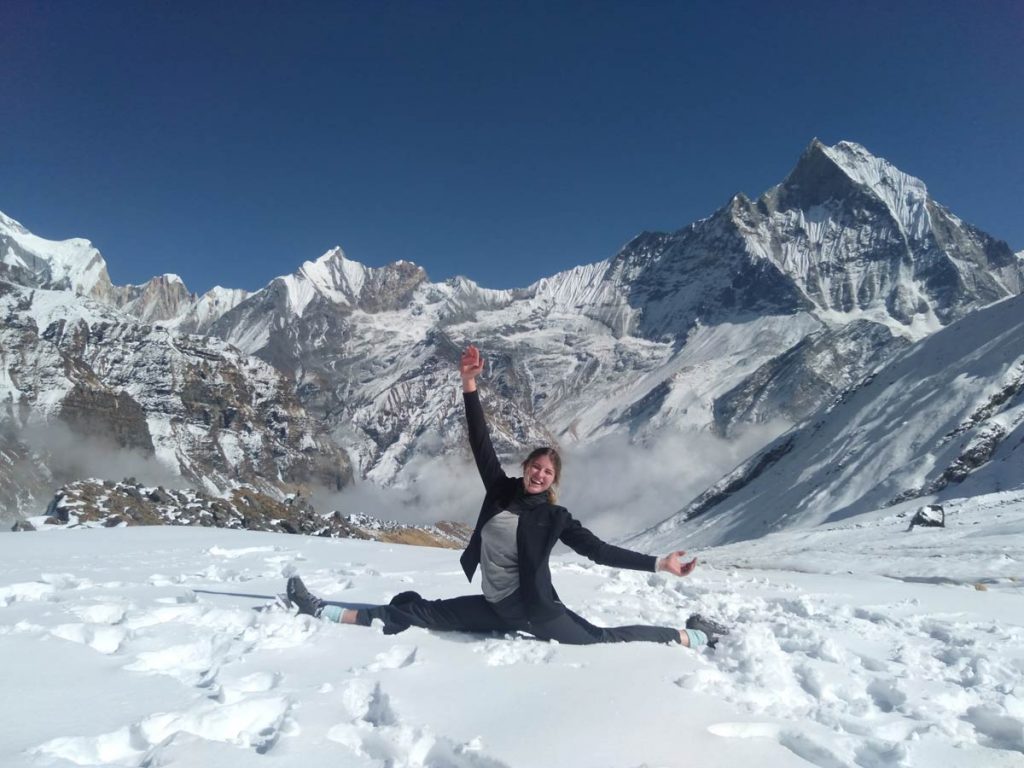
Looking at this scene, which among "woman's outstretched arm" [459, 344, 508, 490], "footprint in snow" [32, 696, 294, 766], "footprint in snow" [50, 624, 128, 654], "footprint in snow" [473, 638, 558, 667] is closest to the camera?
"footprint in snow" [32, 696, 294, 766]

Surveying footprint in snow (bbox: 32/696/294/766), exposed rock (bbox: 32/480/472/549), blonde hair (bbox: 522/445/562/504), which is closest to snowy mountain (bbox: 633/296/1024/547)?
exposed rock (bbox: 32/480/472/549)

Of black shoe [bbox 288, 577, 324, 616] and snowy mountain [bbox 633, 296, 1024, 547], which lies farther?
snowy mountain [bbox 633, 296, 1024, 547]

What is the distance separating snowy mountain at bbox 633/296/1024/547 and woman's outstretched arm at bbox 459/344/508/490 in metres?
55.5

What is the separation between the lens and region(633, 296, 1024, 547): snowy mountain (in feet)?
192

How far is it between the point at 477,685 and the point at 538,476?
Answer: 76.8 inches

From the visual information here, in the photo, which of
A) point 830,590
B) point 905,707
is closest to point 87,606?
point 905,707

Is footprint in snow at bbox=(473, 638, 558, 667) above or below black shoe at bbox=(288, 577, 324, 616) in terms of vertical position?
below

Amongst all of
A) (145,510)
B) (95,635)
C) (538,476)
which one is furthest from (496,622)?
(145,510)

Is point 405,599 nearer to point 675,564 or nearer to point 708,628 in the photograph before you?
point 675,564

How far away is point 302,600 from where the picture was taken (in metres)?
7.07

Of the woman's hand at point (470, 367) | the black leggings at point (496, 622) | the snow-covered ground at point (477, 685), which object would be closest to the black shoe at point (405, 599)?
the black leggings at point (496, 622)

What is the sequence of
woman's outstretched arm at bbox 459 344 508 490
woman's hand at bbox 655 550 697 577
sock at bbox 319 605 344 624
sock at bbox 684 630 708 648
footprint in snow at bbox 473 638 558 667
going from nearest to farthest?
footprint in snow at bbox 473 638 558 667 < woman's hand at bbox 655 550 697 577 < sock at bbox 684 630 708 648 < sock at bbox 319 605 344 624 < woman's outstretched arm at bbox 459 344 508 490

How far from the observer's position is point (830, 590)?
10.7 m

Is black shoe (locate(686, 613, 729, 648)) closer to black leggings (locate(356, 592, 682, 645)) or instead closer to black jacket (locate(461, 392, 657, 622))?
black leggings (locate(356, 592, 682, 645))
